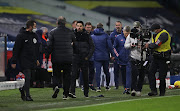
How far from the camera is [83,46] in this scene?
13.4 meters

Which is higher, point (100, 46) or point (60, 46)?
point (100, 46)

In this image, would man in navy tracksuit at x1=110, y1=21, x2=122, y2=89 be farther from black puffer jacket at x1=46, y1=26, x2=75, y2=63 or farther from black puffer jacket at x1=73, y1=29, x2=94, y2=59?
black puffer jacket at x1=46, y1=26, x2=75, y2=63

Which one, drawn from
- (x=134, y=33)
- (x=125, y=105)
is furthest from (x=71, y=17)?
(x=125, y=105)

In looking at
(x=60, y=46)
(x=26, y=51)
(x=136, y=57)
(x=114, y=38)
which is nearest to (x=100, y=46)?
(x=114, y=38)

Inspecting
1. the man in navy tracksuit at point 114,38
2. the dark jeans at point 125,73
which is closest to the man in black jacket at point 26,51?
the dark jeans at point 125,73

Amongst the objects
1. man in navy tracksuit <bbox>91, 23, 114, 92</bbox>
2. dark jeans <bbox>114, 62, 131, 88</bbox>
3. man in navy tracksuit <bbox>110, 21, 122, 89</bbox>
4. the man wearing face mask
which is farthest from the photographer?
man in navy tracksuit <bbox>110, 21, 122, 89</bbox>

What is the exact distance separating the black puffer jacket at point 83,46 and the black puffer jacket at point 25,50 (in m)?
1.27

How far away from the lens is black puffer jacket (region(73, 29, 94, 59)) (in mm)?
13391

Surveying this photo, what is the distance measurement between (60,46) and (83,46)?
3.11 feet

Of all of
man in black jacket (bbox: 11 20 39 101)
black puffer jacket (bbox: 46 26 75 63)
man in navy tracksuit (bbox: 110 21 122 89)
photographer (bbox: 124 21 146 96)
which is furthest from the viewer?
man in navy tracksuit (bbox: 110 21 122 89)

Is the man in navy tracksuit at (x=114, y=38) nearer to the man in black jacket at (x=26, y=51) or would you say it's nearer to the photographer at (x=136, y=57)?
the photographer at (x=136, y=57)

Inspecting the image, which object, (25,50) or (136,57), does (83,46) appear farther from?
(25,50)

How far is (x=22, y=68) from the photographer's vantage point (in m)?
12.5

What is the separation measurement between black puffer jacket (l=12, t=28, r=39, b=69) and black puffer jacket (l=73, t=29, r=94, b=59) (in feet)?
4.17
